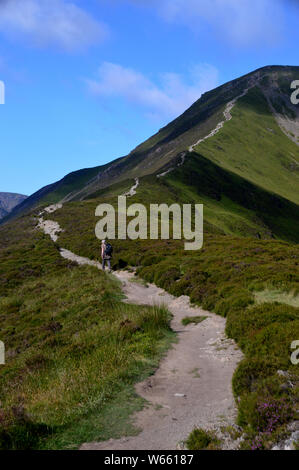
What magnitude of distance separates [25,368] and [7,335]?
9288 mm

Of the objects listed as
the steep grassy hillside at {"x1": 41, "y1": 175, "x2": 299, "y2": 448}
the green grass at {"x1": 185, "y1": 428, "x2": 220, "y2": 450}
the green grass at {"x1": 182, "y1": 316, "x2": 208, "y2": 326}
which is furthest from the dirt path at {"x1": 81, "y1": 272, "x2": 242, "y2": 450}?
the green grass at {"x1": 182, "y1": 316, "x2": 208, "y2": 326}

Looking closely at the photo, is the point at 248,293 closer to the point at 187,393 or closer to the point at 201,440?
the point at 187,393

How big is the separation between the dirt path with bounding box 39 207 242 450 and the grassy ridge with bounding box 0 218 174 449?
475 mm

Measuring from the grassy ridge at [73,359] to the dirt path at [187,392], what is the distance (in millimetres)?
475

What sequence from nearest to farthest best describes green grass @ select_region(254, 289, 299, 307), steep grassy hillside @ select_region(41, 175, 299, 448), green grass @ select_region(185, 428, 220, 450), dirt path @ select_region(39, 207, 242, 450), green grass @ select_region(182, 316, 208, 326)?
green grass @ select_region(185, 428, 220, 450) < dirt path @ select_region(39, 207, 242, 450) < steep grassy hillside @ select_region(41, 175, 299, 448) < green grass @ select_region(254, 289, 299, 307) < green grass @ select_region(182, 316, 208, 326)

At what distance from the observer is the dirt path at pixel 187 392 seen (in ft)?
26.4

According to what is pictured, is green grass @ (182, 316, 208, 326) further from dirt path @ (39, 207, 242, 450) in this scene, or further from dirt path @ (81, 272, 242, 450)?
dirt path @ (81, 272, 242, 450)

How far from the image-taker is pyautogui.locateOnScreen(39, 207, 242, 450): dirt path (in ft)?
26.4

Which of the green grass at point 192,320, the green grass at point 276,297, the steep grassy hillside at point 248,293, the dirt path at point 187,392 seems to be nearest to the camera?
the dirt path at point 187,392

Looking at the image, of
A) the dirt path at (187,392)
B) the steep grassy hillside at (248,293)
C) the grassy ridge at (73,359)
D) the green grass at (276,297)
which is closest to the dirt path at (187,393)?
the dirt path at (187,392)

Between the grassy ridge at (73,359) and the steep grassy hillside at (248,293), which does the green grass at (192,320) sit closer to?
the grassy ridge at (73,359)
